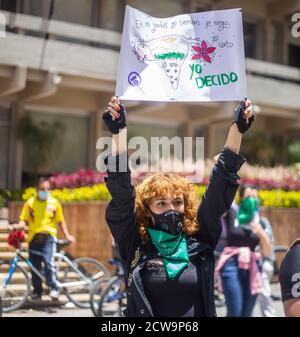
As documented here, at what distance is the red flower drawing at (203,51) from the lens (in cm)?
350

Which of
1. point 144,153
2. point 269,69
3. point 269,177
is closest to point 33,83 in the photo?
point 269,177

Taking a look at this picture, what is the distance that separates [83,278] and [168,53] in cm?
585

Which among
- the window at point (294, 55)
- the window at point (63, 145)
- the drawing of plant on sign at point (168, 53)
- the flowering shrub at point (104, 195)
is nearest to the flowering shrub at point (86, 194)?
the flowering shrub at point (104, 195)

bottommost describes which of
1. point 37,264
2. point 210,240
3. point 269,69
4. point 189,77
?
point 37,264

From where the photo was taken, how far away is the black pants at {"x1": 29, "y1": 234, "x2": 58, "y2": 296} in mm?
8555

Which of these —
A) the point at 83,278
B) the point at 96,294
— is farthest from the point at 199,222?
the point at 83,278

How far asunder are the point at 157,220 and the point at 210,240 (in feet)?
0.94

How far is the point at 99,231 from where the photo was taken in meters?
10.3

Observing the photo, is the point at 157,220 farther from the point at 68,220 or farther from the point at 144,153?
the point at 68,220

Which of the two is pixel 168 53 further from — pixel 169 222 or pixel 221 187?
pixel 169 222

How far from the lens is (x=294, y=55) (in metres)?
20.6

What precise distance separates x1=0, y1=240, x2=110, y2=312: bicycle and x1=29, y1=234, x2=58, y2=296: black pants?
0.06 meters

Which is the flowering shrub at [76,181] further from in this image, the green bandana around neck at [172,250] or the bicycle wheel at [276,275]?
the green bandana around neck at [172,250]
